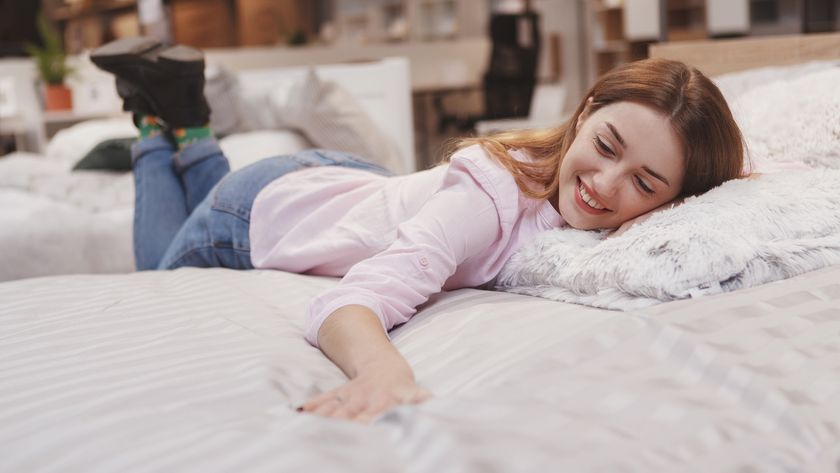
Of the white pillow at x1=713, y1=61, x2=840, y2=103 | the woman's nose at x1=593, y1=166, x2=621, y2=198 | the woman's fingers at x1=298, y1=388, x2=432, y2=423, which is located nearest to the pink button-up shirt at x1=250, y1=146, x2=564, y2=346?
the woman's nose at x1=593, y1=166, x2=621, y2=198

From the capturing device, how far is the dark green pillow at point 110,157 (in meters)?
2.79

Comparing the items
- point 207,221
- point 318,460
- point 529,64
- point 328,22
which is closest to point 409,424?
point 318,460

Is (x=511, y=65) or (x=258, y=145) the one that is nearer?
(x=258, y=145)

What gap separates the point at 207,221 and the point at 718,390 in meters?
1.12

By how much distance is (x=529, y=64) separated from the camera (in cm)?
679

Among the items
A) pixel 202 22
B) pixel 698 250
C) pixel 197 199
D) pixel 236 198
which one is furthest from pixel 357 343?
pixel 202 22

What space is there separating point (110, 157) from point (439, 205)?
1994 mm

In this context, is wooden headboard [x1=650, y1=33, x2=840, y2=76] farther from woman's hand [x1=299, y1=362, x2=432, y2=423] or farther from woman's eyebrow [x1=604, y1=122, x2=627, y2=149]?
woman's hand [x1=299, y1=362, x2=432, y2=423]

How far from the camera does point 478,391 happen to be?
2.36 ft

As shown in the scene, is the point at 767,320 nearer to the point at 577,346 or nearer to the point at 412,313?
the point at 577,346

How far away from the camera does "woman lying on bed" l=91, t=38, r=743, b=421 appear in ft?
3.18

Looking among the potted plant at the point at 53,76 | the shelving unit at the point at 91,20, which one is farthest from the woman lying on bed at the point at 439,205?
the shelving unit at the point at 91,20

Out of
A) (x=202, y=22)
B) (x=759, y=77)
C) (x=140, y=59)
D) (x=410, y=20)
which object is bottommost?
(x=759, y=77)

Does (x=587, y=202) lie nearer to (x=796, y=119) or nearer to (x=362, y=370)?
(x=362, y=370)
